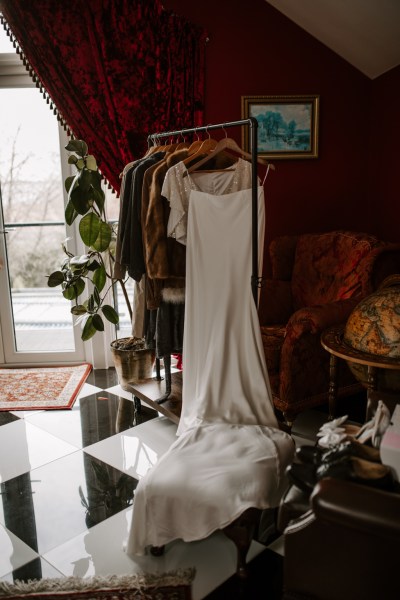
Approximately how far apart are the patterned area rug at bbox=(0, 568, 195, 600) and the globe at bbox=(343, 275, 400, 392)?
1113 millimetres

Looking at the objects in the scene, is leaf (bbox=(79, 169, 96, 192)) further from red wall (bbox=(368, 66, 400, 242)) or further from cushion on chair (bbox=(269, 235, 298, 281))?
red wall (bbox=(368, 66, 400, 242))

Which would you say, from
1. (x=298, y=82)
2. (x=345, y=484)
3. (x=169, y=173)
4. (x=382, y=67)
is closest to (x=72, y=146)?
(x=169, y=173)

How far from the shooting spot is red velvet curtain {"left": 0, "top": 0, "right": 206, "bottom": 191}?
130 inches

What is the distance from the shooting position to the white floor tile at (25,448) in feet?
8.23

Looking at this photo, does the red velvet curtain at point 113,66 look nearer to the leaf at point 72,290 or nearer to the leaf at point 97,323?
the leaf at point 72,290

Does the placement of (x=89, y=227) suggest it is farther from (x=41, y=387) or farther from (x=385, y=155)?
(x=385, y=155)

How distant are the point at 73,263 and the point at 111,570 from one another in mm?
1975

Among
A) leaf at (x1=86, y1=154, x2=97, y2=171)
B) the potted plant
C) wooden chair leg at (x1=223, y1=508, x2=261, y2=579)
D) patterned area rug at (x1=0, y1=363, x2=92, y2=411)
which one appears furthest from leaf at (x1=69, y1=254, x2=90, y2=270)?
wooden chair leg at (x1=223, y1=508, x2=261, y2=579)

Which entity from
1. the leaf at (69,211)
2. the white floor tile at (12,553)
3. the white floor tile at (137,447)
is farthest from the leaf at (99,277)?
the white floor tile at (12,553)

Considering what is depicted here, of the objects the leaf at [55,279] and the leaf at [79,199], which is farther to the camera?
the leaf at [55,279]

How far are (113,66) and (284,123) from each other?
1275 mm

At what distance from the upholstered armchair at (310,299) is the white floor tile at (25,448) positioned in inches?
48.6

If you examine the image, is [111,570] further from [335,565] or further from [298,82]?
[298,82]

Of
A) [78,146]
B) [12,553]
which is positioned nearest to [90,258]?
[78,146]
